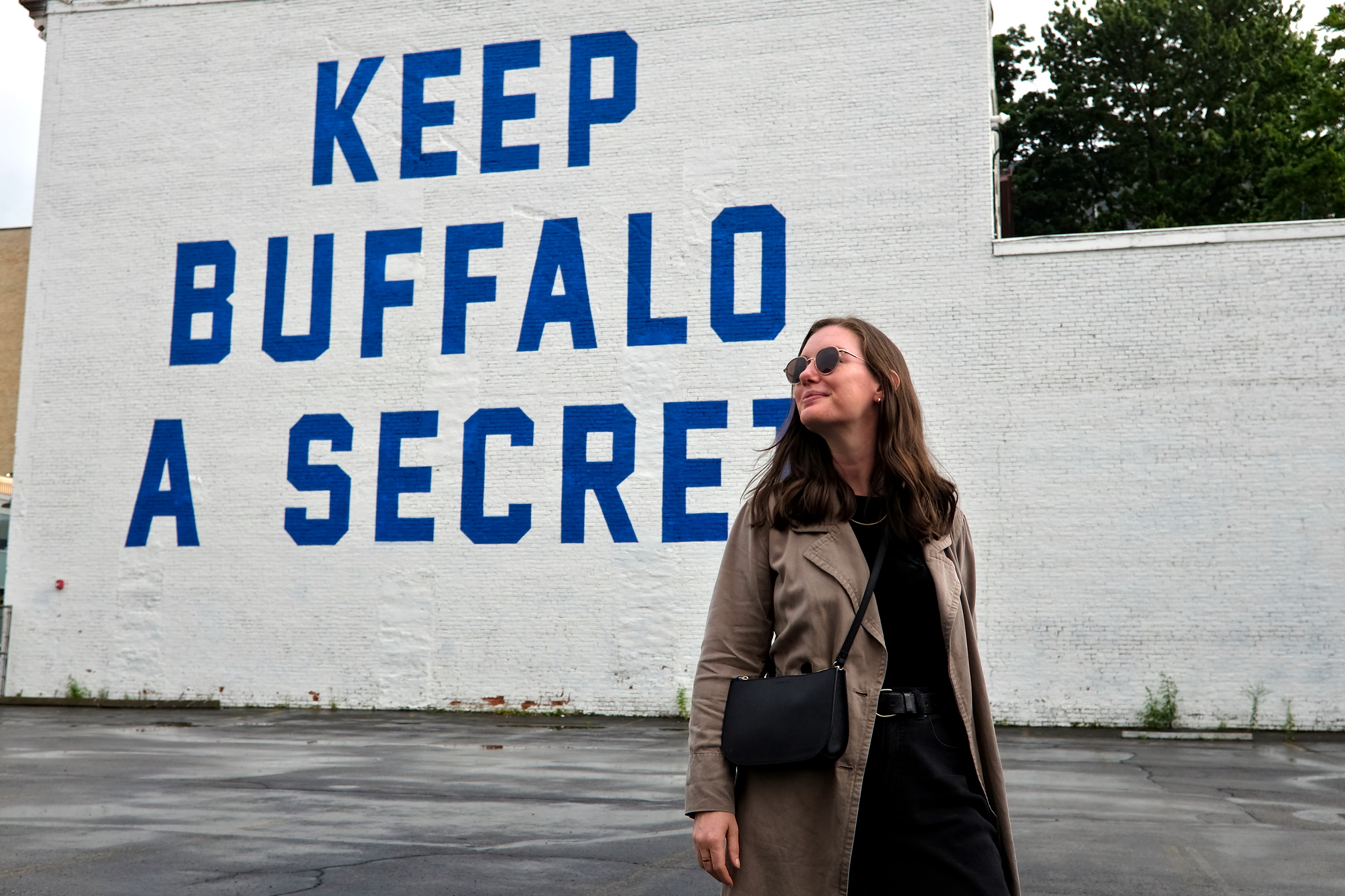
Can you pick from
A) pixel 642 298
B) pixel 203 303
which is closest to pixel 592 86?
pixel 642 298

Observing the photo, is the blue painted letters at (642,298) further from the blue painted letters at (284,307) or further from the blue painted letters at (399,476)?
the blue painted letters at (284,307)

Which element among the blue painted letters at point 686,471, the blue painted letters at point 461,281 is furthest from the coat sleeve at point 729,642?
the blue painted letters at point 461,281

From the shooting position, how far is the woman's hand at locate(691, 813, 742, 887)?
7.46ft

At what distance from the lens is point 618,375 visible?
15.6 m

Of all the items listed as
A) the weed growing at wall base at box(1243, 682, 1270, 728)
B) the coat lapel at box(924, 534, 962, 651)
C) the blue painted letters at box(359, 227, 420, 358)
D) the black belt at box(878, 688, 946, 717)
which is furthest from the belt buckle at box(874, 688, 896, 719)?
the blue painted letters at box(359, 227, 420, 358)

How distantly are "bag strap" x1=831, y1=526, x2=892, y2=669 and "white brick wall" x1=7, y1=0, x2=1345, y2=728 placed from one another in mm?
12581

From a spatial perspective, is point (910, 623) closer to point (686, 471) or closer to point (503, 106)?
point (686, 471)

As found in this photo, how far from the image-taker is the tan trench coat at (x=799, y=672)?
2.24 metres

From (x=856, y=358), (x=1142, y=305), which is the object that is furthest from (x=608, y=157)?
(x=856, y=358)

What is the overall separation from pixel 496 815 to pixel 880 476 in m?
5.07

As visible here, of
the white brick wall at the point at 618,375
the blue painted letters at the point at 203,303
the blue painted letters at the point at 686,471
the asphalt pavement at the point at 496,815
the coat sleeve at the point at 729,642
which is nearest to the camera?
the coat sleeve at the point at 729,642

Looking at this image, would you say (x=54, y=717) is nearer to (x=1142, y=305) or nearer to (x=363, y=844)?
(x=363, y=844)

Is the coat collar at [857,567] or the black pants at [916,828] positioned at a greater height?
the coat collar at [857,567]

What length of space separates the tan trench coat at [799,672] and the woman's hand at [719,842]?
18 mm
